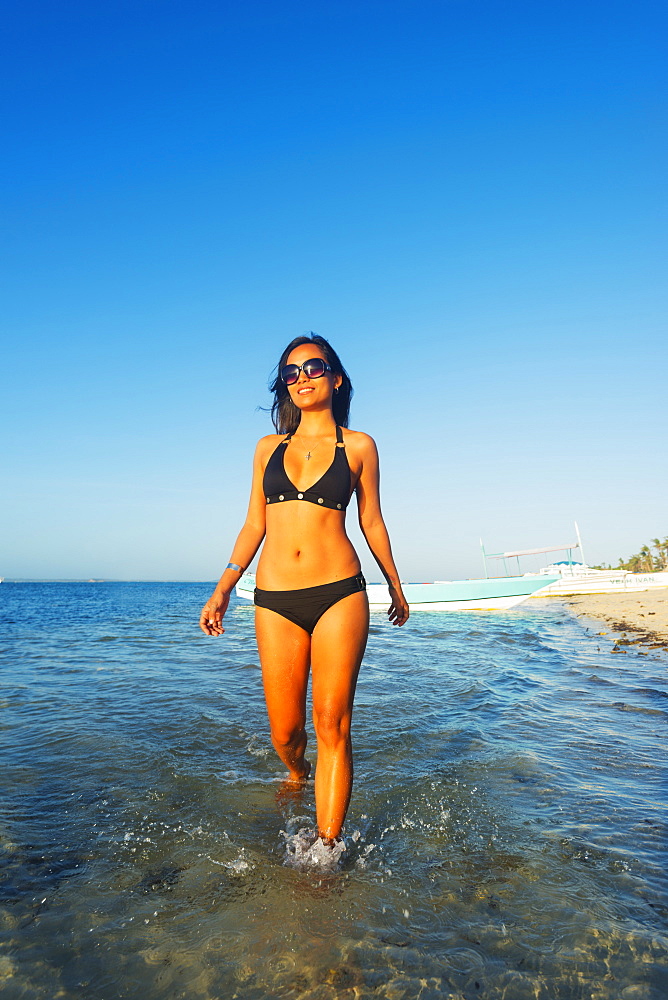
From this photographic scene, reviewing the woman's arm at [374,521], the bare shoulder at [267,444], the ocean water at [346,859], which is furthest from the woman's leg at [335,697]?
the bare shoulder at [267,444]

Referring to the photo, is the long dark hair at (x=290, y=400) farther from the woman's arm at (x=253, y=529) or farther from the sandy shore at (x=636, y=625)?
the sandy shore at (x=636, y=625)

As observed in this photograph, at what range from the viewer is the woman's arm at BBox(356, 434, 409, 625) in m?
3.60

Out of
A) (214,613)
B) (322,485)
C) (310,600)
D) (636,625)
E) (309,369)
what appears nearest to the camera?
(310,600)

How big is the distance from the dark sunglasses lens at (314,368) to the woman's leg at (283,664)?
159cm

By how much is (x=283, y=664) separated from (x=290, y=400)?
6.10 feet

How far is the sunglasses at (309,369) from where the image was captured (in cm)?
370

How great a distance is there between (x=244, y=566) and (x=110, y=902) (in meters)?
1.94

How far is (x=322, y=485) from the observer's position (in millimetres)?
3393

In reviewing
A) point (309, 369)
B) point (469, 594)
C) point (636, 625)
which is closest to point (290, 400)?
point (309, 369)

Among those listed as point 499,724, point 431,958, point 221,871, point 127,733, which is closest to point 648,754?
point 499,724

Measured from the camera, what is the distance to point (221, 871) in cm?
300

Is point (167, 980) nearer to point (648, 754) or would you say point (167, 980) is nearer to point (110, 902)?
point (110, 902)

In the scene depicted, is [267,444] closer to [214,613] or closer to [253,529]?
[253,529]

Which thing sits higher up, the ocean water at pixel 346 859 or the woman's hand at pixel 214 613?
the woman's hand at pixel 214 613
